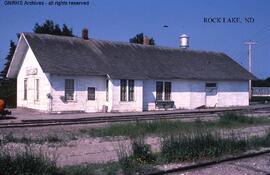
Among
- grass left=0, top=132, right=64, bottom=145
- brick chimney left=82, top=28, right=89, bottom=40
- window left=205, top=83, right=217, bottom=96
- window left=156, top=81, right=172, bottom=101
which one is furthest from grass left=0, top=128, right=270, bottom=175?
window left=205, top=83, right=217, bottom=96

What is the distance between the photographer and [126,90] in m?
35.6

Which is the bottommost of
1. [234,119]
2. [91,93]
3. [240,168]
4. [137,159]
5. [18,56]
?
[240,168]

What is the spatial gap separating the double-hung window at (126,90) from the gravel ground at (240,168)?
76.6 ft

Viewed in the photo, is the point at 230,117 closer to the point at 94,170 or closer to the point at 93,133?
the point at 93,133

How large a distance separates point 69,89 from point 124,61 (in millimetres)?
6826

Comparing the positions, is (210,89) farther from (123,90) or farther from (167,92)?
Answer: (123,90)

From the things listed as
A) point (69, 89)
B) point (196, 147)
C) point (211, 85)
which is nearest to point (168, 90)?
point (211, 85)

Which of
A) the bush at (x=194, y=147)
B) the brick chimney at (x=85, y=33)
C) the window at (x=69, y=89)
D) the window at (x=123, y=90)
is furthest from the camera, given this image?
the brick chimney at (x=85, y=33)

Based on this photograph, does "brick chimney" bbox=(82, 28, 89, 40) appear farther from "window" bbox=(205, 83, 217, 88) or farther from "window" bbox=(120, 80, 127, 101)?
"window" bbox=(205, 83, 217, 88)

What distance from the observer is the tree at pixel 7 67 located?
42500mm

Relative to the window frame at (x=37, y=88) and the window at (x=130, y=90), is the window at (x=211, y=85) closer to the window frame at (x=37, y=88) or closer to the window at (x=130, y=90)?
the window at (x=130, y=90)

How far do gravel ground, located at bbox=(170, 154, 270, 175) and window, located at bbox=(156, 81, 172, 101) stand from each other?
1037 inches

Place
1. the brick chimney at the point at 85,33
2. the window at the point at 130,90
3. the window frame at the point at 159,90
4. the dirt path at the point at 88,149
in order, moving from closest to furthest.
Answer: the dirt path at the point at 88,149
the window at the point at 130,90
the window frame at the point at 159,90
the brick chimney at the point at 85,33

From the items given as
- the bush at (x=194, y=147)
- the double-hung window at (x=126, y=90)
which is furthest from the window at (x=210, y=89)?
the bush at (x=194, y=147)
